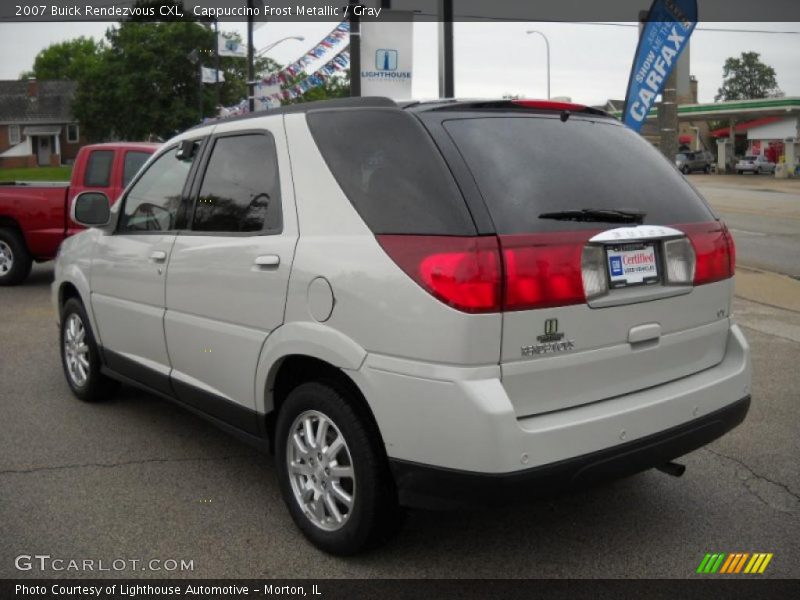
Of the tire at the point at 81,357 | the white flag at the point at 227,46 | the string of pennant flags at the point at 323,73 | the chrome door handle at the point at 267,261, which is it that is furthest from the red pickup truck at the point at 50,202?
the white flag at the point at 227,46

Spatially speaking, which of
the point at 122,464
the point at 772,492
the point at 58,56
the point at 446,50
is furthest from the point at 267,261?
the point at 58,56

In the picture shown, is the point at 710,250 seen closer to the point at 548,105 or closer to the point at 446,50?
the point at 548,105

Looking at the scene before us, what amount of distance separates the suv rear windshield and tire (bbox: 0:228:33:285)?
9.74 meters

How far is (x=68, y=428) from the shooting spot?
508cm

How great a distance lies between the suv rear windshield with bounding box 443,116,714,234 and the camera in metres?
2.97

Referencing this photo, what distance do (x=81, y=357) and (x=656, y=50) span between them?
6.90m

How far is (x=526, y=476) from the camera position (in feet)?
9.21

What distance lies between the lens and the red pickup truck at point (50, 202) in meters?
10.9

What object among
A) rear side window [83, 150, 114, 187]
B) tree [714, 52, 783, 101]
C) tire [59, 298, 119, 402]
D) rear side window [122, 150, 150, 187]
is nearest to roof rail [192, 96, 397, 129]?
tire [59, 298, 119, 402]

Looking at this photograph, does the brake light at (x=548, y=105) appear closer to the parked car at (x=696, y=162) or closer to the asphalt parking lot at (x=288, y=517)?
the asphalt parking lot at (x=288, y=517)

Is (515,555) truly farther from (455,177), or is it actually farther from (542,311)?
(455,177)

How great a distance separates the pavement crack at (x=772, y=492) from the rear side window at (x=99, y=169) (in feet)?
29.8

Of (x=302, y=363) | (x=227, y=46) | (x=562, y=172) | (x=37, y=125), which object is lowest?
(x=302, y=363)

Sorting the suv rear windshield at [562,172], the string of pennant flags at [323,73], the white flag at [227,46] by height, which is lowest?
the suv rear windshield at [562,172]
